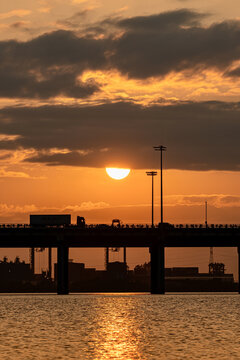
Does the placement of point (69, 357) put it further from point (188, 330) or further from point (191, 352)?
point (188, 330)

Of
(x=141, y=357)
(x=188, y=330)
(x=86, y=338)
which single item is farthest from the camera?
(x=188, y=330)

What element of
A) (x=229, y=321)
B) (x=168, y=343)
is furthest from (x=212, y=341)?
(x=229, y=321)

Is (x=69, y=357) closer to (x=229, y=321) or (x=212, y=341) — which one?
(x=212, y=341)

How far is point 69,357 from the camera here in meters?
70.7

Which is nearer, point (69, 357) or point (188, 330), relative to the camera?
point (69, 357)

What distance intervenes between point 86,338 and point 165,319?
37.5 m

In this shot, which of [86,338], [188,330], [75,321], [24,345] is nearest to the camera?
[24,345]

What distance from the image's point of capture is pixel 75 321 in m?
120

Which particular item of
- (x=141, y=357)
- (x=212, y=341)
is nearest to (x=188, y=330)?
(x=212, y=341)

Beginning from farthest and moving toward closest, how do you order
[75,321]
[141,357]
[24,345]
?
[75,321] < [24,345] < [141,357]

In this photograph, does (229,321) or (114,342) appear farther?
(229,321)

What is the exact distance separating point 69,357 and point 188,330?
32.6 metres

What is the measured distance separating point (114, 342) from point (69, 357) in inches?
517

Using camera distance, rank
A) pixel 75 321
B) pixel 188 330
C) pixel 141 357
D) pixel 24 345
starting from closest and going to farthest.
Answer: pixel 141 357 < pixel 24 345 < pixel 188 330 < pixel 75 321
